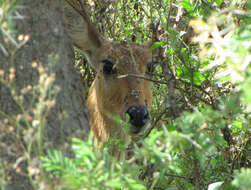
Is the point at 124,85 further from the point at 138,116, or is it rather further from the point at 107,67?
the point at 138,116

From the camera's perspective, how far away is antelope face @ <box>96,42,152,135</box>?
13.1ft

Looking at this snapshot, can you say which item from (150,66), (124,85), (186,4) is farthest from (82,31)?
(186,4)

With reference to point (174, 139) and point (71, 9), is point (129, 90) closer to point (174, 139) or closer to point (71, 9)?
point (71, 9)

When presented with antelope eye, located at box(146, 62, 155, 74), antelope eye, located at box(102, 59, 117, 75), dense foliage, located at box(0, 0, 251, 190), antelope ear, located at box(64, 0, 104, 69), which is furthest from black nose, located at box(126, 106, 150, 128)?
antelope ear, located at box(64, 0, 104, 69)

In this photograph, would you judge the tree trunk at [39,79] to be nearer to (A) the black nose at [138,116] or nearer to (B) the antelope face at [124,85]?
(A) the black nose at [138,116]

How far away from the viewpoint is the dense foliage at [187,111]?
1.74 m

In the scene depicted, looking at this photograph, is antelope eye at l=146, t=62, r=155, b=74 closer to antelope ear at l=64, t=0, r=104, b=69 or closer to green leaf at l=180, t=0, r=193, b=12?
antelope ear at l=64, t=0, r=104, b=69

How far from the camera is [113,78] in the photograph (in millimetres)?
4574

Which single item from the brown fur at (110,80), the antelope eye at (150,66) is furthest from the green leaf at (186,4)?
the antelope eye at (150,66)

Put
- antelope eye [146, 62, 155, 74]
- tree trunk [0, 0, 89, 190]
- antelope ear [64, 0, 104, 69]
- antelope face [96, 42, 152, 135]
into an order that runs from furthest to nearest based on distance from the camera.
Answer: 1. antelope eye [146, 62, 155, 74]
2. antelope ear [64, 0, 104, 69]
3. antelope face [96, 42, 152, 135]
4. tree trunk [0, 0, 89, 190]

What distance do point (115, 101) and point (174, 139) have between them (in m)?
2.64

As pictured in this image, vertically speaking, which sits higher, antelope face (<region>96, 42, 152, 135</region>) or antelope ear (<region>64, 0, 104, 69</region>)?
antelope ear (<region>64, 0, 104, 69</region>)

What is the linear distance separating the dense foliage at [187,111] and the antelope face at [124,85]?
0.24 meters

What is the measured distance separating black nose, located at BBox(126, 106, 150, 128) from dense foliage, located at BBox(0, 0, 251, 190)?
0.60 ft
